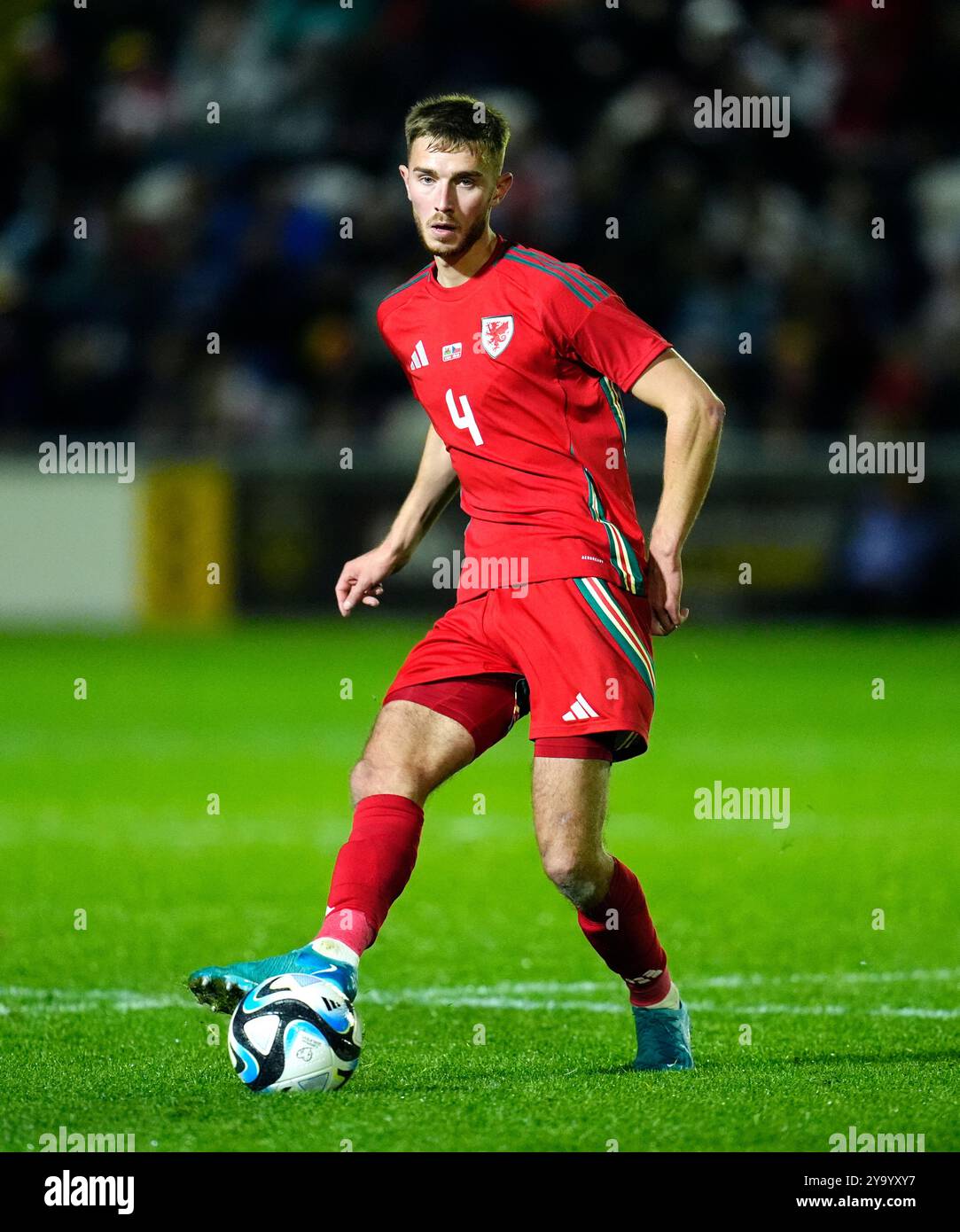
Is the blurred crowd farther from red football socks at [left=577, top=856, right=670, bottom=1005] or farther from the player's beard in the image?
red football socks at [left=577, top=856, right=670, bottom=1005]

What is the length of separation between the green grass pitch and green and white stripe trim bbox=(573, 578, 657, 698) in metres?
0.91

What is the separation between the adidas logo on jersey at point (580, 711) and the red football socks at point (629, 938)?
1.30 feet

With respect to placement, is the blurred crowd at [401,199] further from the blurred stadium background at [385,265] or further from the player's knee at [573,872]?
the player's knee at [573,872]

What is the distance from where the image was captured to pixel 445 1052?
15.4ft

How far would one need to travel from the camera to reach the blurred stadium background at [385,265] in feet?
50.0

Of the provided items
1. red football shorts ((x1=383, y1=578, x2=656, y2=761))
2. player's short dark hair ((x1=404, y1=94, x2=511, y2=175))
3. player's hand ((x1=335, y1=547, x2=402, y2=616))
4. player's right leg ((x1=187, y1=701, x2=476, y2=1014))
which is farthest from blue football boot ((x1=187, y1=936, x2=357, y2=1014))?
player's short dark hair ((x1=404, y1=94, x2=511, y2=175))

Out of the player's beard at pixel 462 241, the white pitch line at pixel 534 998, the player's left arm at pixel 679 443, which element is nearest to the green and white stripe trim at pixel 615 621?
the player's left arm at pixel 679 443

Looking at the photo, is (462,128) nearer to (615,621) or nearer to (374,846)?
(615,621)

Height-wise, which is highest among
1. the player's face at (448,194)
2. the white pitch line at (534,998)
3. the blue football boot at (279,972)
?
the player's face at (448,194)

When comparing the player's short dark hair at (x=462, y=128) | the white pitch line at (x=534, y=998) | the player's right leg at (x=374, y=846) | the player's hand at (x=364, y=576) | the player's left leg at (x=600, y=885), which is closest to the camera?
the player's right leg at (x=374, y=846)

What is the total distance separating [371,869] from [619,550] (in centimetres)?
90

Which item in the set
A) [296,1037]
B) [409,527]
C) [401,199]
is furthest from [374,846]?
[401,199]

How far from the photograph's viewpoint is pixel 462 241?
4.55 m

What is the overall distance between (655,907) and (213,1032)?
7.38 feet
